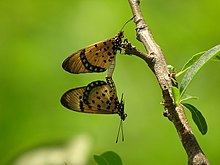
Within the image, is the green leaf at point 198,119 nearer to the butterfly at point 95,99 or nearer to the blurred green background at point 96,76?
the butterfly at point 95,99

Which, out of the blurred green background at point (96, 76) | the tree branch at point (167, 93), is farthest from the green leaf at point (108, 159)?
the blurred green background at point (96, 76)

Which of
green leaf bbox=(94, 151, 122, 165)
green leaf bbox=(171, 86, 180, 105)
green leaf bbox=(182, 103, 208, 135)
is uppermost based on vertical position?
green leaf bbox=(171, 86, 180, 105)

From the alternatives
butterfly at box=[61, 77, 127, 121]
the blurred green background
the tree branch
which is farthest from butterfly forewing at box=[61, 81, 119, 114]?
the blurred green background

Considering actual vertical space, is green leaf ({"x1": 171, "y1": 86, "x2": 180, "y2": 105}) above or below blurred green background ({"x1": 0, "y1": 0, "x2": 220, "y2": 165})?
below

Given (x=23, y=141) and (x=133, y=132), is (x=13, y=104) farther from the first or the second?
(x=133, y=132)

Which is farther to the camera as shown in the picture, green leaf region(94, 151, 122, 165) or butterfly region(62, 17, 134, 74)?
butterfly region(62, 17, 134, 74)

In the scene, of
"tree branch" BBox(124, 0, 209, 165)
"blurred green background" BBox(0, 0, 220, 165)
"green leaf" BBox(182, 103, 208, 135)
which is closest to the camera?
"tree branch" BBox(124, 0, 209, 165)

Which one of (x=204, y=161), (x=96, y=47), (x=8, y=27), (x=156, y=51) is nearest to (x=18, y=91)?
(x=8, y=27)

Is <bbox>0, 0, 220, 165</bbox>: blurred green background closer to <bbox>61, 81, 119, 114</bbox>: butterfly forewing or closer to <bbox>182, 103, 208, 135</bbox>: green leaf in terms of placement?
<bbox>61, 81, 119, 114</bbox>: butterfly forewing
